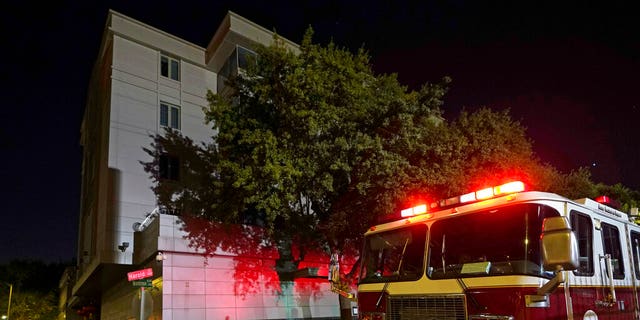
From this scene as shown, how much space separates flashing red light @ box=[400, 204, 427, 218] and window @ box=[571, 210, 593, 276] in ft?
5.48

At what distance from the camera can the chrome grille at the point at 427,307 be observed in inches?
212

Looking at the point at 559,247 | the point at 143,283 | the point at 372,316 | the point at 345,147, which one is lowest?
the point at 372,316

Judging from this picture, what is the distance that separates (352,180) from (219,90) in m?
A: 14.3

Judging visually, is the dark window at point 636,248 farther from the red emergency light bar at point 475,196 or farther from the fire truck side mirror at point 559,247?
the fire truck side mirror at point 559,247

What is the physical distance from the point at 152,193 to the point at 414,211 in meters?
18.5

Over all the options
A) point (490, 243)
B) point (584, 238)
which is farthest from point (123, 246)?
point (584, 238)

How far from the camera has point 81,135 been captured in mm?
40656

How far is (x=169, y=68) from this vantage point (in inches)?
1029

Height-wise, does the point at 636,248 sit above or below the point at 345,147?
below

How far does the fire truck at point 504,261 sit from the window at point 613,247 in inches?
0.5

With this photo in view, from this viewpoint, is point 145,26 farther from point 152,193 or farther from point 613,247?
point 613,247

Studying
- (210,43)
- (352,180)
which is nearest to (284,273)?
(352,180)

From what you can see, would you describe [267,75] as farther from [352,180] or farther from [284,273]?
[284,273]

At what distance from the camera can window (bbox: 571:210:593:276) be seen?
561 centimetres
